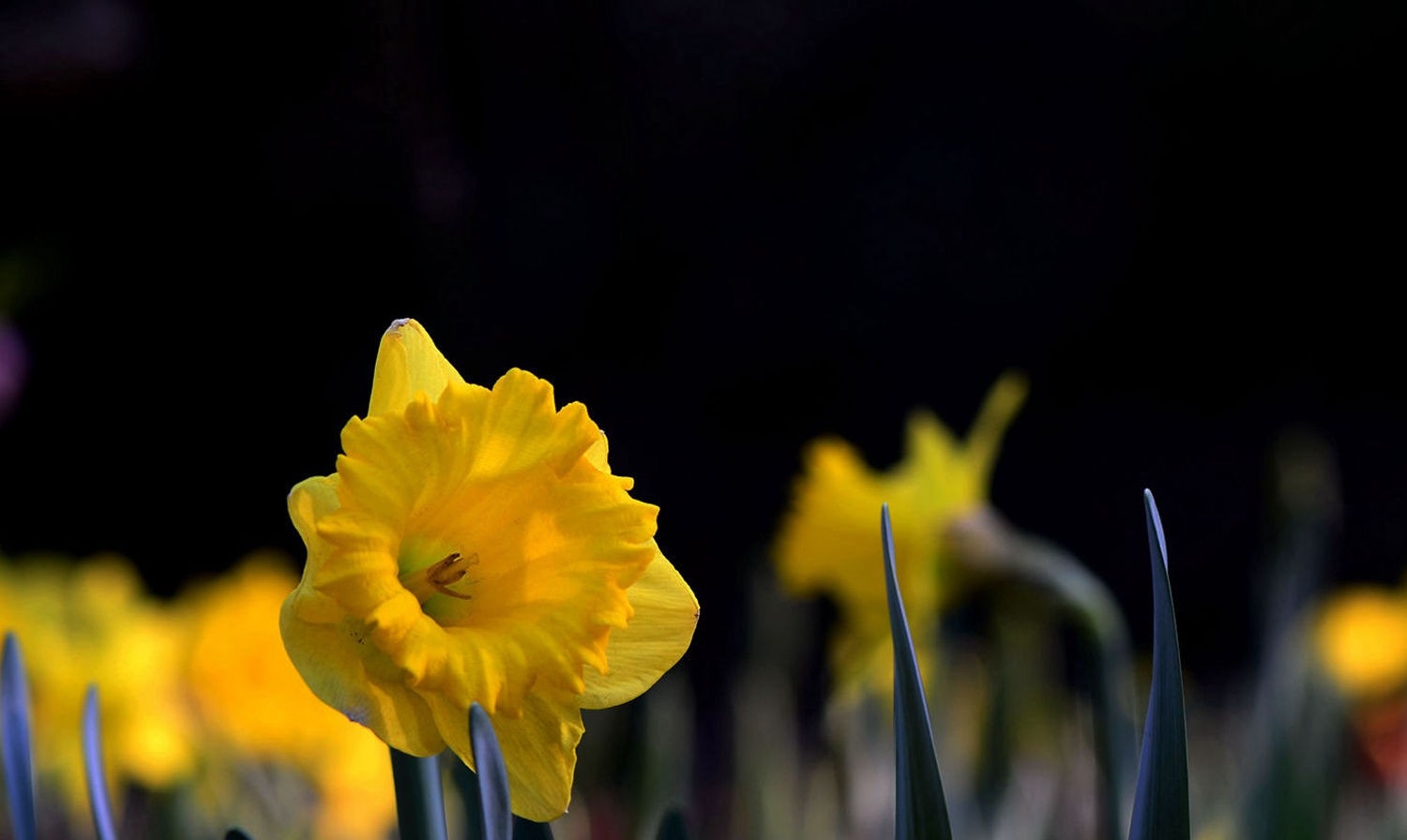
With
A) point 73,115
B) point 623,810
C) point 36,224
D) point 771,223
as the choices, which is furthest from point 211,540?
point 623,810

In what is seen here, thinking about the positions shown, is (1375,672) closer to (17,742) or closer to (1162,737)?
(1162,737)

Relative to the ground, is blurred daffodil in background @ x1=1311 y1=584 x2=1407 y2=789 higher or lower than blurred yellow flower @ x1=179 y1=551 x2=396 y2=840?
lower

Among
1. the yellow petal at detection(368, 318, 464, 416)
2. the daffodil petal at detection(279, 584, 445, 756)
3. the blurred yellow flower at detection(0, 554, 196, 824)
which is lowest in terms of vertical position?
the daffodil petal at detection(279, 584, 445, 756)

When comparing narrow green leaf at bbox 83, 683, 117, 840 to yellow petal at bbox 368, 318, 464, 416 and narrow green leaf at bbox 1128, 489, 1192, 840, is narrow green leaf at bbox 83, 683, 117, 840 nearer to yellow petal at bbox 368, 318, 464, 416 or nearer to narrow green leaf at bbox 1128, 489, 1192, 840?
yellow petal at bbox 368, 318, 464, 416

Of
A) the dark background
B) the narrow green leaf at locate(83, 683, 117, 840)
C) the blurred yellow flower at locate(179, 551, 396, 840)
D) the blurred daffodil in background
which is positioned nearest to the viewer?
the narrow green leaf at locate(83, 683, 117, 840)

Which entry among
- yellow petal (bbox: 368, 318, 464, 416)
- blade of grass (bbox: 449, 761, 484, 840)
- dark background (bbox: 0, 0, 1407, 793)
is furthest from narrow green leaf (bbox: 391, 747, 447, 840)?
dark background (bbox: 0, 0, 1407, 793)

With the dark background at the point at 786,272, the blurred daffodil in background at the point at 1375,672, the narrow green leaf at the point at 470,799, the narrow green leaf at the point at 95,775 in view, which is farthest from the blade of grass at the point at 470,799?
the dark background at the point at 786,272
